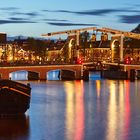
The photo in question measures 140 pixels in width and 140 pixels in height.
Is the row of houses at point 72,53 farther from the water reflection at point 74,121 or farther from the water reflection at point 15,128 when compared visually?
the water reflection at point 15,128

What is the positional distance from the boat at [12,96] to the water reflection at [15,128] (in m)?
0.47

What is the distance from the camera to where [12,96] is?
2141cm

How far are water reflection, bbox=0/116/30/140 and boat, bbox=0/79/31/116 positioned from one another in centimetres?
47

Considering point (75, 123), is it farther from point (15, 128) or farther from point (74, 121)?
point (15, 128)

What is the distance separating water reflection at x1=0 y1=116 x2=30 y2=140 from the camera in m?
17.7

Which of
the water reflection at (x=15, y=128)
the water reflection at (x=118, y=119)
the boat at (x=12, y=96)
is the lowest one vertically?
the water reflection at (x=118, y=119)

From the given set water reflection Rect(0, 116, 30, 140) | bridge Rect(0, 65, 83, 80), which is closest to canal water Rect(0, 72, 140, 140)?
water reflection Rect(0, 116, 30, 140)

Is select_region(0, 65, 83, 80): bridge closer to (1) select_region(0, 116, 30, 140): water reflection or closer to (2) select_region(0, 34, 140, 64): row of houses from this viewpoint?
(2) select_region(0, 34, 140, 64): row of houses

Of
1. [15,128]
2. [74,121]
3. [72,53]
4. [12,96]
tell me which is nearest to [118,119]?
[74,121]

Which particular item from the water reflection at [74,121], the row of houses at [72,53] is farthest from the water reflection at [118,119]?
the row of houses at [72,53]

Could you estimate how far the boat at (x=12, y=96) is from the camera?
21312 millimetres

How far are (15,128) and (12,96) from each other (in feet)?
7.78

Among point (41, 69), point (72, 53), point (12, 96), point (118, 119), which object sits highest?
point (72, 53)

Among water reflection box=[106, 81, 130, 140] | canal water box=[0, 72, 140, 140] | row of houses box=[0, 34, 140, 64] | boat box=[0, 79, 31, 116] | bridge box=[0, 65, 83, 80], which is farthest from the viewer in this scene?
row of houses box=[0, 34, 140, 64]
